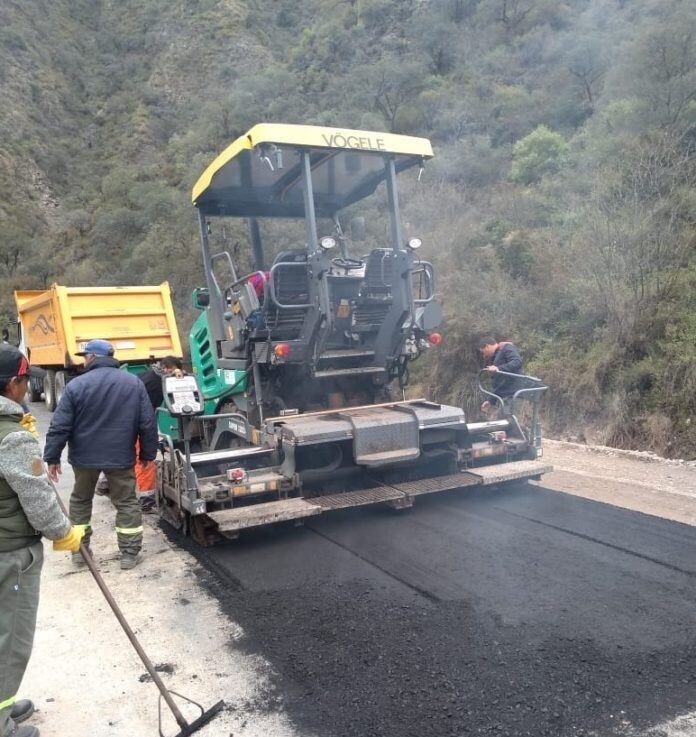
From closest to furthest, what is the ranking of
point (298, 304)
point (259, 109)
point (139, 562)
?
point (139, 562) < point (298, 304) < point (259, 109)

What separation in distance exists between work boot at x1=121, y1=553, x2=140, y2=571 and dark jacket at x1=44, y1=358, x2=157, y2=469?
2.09 ft

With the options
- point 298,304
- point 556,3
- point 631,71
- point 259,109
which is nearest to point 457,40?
point 556,3

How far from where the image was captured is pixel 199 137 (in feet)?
104

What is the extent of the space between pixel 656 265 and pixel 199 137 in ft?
88.9

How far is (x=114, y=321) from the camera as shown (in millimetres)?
11844

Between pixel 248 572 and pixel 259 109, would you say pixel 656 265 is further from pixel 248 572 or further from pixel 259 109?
Result: pixel 259 109

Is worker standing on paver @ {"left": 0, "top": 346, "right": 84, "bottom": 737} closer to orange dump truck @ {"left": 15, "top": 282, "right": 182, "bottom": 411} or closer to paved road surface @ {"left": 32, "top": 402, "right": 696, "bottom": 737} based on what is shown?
paved road surface @ {"left": 32, "top": 402, "right": 696, "bottom": 737}

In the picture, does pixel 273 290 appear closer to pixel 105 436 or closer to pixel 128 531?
pixel 105 436

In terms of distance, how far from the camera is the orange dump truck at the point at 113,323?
455 inches

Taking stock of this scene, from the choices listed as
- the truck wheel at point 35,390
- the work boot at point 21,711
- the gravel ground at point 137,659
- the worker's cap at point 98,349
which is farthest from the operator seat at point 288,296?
the truck wheel at point 35,390

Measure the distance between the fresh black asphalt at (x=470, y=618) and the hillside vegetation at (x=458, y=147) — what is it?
3.53m

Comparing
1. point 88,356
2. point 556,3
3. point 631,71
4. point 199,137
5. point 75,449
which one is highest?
point 556,3

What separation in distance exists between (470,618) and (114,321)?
32.1ft

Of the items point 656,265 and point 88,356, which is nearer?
point 88,356
